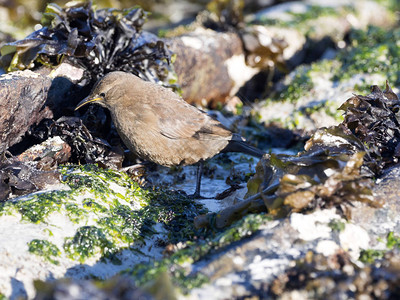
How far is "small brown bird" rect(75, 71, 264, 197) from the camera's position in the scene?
5801mm

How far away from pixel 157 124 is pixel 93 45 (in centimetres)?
173

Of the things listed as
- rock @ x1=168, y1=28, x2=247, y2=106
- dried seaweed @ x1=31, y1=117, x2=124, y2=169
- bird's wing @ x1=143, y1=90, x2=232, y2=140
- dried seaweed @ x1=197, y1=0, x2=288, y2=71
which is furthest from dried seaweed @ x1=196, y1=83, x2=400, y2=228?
dried seaweed @ x1=197, y1=0, x2=288, y2=71

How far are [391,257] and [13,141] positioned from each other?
4.61 metres

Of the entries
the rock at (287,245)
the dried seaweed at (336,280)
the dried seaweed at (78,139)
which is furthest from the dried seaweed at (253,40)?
the dried seaweed at (336,280)

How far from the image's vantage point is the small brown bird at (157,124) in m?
5.80

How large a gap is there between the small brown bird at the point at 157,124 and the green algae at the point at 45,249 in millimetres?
2155

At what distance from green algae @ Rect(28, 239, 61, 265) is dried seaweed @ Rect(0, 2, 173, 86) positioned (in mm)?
3235

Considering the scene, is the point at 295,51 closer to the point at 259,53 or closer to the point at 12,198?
the point at 259,53

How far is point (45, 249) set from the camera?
3840mm

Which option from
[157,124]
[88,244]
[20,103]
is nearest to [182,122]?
[157,124]

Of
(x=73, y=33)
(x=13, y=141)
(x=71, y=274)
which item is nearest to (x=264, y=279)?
(x=71, y=274)

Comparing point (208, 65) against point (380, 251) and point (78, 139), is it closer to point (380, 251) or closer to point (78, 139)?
point (78, 139)

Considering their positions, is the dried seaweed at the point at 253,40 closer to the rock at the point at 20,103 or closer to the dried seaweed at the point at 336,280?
the rock at the point at 20,103

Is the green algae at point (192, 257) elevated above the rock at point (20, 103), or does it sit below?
below
